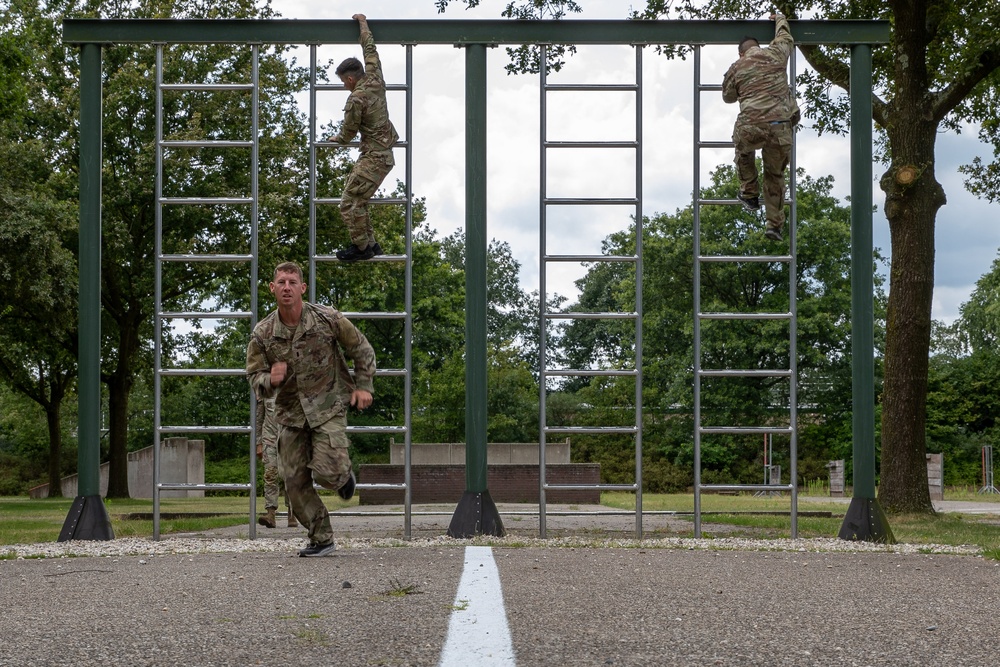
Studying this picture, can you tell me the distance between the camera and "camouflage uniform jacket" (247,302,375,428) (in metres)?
8.41

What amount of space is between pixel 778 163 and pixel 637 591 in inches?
218

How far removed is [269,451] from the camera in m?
10.7

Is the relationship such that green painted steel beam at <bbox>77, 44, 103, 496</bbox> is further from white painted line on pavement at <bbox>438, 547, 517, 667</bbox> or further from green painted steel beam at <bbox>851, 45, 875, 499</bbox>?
green painted steel beam at <bbox>851, 45, 875, 499</bbox>

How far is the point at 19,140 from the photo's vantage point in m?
27.0

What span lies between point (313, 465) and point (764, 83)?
510 cm

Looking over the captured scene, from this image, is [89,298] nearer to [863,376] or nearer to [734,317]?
[734,317]

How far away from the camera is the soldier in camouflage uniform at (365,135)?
10.6 m

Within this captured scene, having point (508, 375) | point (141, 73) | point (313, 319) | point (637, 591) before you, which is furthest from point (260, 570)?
point (508, 375)

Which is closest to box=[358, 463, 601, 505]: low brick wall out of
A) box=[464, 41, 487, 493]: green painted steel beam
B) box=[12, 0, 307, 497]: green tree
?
box=[12, 0, 307, 497]: green tree

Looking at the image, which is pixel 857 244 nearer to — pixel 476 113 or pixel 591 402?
pixel 476 113

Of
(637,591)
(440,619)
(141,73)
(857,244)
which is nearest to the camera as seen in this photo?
(440,619)

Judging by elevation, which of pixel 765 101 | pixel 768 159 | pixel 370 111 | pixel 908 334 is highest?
pixel 765 101

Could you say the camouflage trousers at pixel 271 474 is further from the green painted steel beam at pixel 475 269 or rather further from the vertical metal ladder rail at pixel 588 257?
the vertical metal ladder rail at pixel 588 257

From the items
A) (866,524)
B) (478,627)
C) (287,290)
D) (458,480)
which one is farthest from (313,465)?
(458,480)
